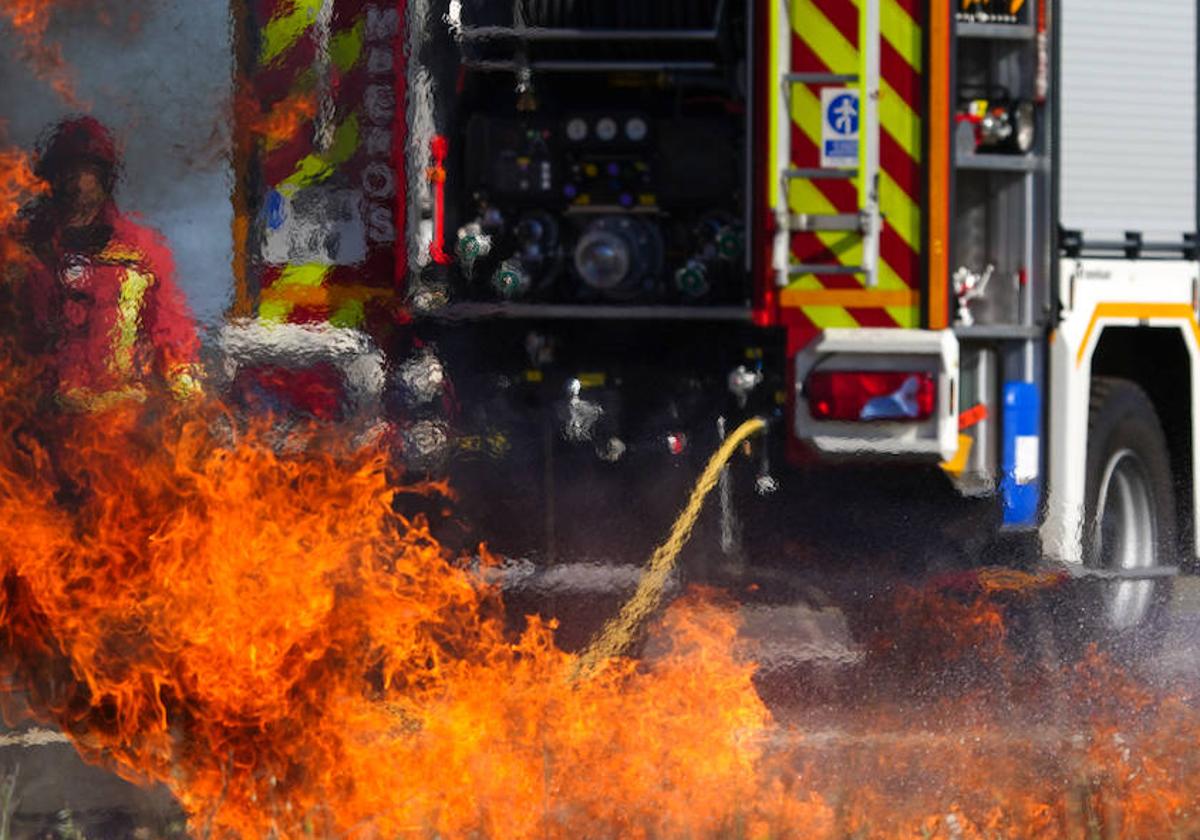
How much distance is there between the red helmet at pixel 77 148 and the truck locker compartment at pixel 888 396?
6.37 feet

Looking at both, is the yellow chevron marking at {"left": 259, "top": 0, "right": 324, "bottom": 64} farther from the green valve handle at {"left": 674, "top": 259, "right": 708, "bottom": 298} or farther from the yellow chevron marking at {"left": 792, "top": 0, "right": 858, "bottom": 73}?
the yellow chevron marking at {"left": 792, "top": 0, "right": 858, "bottom": 73}

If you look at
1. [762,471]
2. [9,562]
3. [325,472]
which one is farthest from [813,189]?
[9,562]

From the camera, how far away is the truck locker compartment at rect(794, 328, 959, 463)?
16.6 ft

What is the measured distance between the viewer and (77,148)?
5547 millimetres

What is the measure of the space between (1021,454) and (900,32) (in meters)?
1.18

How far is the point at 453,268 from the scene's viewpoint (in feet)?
17.4

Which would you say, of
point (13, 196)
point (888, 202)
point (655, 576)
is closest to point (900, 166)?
point (888, 202)

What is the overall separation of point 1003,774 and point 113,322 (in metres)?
2.70

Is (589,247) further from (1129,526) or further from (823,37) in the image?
(1129,526)

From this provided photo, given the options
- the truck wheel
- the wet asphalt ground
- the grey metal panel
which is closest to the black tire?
the truck wheel

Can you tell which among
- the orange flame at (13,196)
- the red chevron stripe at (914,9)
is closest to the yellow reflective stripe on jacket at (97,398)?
the orange flame at (13,196)

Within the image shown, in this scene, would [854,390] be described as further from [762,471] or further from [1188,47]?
[1188,47]

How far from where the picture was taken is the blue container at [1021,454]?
5.43m

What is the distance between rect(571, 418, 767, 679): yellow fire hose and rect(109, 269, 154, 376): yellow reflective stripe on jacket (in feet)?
Answer: 4.81
